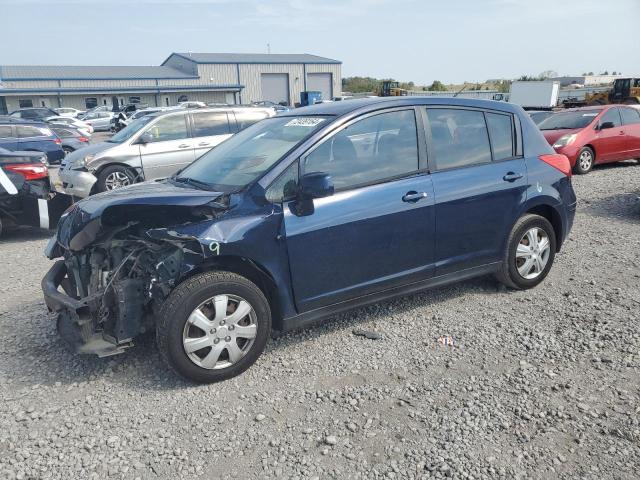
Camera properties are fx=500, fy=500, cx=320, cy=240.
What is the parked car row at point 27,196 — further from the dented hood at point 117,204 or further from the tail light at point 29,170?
the dented hood at point 117,204

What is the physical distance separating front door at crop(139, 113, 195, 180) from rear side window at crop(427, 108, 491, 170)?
260 inches

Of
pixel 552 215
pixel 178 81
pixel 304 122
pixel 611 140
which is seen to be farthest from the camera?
pixel 178 81

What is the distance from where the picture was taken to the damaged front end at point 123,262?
3.25 m

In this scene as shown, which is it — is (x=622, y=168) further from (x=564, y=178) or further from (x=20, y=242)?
(x=20, y=242)

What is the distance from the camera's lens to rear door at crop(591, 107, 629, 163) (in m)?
11.3

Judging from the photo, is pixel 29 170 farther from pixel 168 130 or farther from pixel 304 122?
pixel 304 122

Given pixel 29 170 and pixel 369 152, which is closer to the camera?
pixel 369 152

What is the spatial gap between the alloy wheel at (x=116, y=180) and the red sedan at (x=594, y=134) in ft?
29.3

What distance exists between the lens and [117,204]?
3.25 metres

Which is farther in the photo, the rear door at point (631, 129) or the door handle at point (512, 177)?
the rear door at point (631, 129)

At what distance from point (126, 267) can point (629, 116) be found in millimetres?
12472

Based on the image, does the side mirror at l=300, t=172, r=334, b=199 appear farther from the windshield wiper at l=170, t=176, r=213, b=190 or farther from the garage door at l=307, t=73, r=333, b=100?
the garage door at l=307, t=73, r=333, b=100

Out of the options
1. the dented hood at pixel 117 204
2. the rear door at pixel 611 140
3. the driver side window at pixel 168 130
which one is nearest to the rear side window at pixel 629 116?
the rear door at pixel 611 140

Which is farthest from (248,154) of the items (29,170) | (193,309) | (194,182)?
(29,170)
